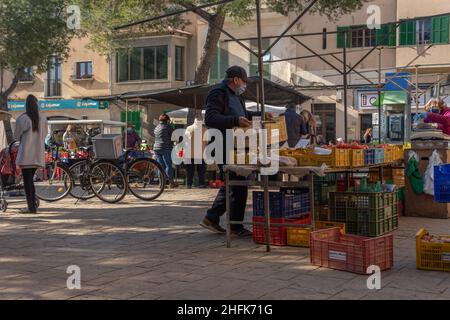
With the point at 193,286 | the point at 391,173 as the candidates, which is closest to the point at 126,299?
the point at 193,286

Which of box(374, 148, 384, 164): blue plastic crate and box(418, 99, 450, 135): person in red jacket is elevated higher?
box(418, 99, 450, 135): person in red jacket

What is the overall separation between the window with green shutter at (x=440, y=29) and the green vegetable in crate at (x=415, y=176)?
67.7ft

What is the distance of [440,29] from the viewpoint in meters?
28.0

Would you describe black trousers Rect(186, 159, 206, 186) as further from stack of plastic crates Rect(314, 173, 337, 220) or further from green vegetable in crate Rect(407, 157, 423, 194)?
stack of plastic crates Rect(314, 173, 337, 220)

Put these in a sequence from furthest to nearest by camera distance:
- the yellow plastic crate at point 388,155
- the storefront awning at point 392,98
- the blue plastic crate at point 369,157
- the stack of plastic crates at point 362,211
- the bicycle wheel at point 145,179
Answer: the storefront awning at point 392,98 < the bicycle wheel at point 145,179 < the yellow plastic crate at point 388,155 < the blue plastic crate at point 369,157 < the stack of plastic crates at point 362,211

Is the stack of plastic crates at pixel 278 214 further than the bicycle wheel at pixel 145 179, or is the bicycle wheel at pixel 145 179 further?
the bicycle wheel at pixel 145 179

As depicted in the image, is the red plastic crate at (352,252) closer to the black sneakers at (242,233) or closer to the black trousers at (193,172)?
the black sneakers at (242,233)

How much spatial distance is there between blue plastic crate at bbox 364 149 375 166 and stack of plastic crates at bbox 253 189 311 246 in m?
1.07

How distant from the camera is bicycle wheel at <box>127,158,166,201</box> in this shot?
10.9 metres

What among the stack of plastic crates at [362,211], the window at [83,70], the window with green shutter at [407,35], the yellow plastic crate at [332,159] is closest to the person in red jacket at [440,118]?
the stack of plastic crates at [362,211]

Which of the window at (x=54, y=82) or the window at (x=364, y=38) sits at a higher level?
the window at (x=364, y=38)

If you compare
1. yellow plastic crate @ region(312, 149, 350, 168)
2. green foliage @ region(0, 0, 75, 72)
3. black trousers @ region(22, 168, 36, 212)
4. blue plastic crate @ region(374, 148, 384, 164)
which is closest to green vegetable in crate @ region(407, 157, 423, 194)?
blue plastic crate @ region(374, 148, 384, 164)

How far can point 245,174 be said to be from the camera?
20.9ft

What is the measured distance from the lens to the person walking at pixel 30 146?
371 inches
